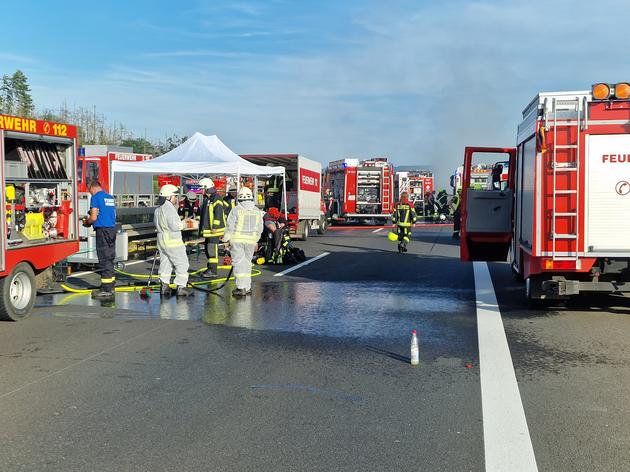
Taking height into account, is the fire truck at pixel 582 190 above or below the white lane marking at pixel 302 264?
above

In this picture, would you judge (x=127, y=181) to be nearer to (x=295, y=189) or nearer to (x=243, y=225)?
(x=295, y=189)

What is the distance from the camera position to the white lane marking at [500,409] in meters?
3.97

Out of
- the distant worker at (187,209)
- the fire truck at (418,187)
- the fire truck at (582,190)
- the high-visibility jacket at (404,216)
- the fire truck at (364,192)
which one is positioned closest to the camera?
the fire truck at (582,190)

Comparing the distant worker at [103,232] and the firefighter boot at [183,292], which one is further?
the firefighter boot at [183,292]

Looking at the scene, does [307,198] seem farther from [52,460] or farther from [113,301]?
[52,460]

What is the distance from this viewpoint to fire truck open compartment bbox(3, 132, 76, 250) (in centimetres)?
827

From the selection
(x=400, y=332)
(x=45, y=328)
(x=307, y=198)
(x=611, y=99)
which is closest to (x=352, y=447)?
(x=400, y=332)

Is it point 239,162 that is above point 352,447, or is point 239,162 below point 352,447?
above

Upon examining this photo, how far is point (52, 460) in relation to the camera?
397cm

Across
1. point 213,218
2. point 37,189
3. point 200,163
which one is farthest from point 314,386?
point 200,163

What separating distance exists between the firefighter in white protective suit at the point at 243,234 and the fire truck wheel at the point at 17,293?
2986mm

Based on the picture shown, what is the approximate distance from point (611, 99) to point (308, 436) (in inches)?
219

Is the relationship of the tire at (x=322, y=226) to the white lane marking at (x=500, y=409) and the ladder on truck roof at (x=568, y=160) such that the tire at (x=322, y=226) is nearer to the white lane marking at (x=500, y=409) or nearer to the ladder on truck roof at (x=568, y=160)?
the white lane marking at (x=500, y=409)

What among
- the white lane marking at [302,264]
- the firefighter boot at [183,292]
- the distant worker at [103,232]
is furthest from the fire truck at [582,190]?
the white lane marking at [302,264]
